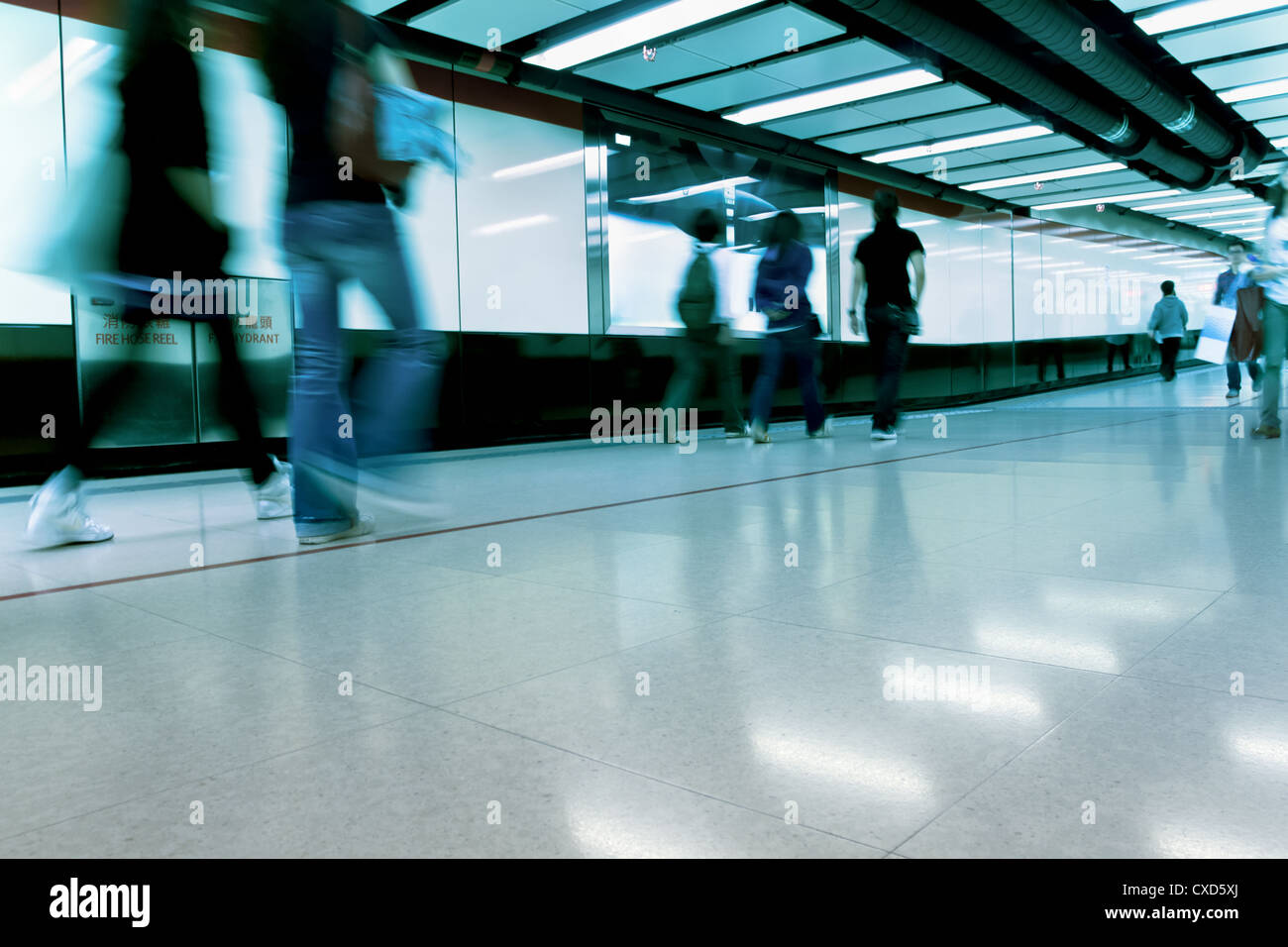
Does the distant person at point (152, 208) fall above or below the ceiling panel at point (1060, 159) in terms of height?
below

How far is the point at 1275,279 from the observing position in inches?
217

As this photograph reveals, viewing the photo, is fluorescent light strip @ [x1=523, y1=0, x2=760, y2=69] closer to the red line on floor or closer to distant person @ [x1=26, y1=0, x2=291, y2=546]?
the red line on floor

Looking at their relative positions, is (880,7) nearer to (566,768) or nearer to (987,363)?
(566,768)

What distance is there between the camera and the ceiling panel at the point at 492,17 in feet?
22.4

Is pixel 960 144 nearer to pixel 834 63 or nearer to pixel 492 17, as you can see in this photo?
pixel 834 63

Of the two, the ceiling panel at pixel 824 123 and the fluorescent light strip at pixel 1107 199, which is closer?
the ceiling panel at pixel 824 123

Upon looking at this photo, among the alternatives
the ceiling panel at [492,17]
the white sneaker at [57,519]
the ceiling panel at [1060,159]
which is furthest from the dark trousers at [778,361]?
the ceiling panel at [1060,159]

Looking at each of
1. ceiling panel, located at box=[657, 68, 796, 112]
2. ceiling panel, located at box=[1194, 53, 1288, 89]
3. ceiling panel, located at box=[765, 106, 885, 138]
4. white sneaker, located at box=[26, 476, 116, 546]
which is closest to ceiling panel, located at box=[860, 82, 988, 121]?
ceiling panel, located at box=[765, 106, 885, 138]

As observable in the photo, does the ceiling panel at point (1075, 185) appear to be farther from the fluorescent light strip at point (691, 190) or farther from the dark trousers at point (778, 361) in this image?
the dark trousers at point (778, 361)

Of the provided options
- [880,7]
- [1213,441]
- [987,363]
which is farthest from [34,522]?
[987,363]

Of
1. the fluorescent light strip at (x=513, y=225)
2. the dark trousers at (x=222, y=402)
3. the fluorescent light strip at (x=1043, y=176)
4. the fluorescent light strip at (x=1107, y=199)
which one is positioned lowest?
the dark trousers at (x=222, y=402)

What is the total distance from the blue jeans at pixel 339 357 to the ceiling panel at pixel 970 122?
28.6ft

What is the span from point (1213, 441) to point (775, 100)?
217 inches
